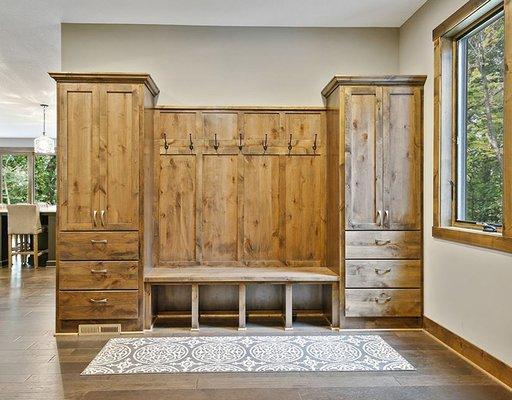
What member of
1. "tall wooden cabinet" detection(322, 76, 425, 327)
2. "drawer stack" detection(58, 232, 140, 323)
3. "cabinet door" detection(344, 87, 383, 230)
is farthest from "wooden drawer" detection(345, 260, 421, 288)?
"drawer stack" detection(58, 232, 140, 323)

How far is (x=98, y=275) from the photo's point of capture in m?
3.39

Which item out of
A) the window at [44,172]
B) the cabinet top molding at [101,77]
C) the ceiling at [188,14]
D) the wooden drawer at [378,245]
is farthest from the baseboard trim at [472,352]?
the window at [44,172]

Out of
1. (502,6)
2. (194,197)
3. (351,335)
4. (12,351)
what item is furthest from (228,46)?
(12,351)

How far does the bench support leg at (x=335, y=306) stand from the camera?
350cm

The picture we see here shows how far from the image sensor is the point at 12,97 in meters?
6.78

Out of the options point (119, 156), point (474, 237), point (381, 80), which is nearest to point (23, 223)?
point (119, 156)

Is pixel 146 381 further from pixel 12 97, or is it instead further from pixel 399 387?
pixel 12 97

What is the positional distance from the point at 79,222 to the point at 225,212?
47.6 inches

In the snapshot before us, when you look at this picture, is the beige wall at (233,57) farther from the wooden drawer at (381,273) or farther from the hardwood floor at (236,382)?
the hardwood floor at (236,382)

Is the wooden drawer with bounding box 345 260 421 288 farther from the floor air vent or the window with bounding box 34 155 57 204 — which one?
the window with bounding box 34 155 57 204

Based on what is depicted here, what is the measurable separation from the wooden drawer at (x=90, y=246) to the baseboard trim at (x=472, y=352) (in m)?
2.45

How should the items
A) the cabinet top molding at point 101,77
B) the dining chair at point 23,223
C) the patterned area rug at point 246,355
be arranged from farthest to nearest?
the dining chair at point 23,223
the cabinet top molding at point 101,77
the patterned area rug at point 246,355

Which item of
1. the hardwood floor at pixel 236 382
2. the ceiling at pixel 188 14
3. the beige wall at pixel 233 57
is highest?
the ceiling at pixel 188 14

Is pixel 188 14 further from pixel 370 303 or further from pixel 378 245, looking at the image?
pixel 370 303
